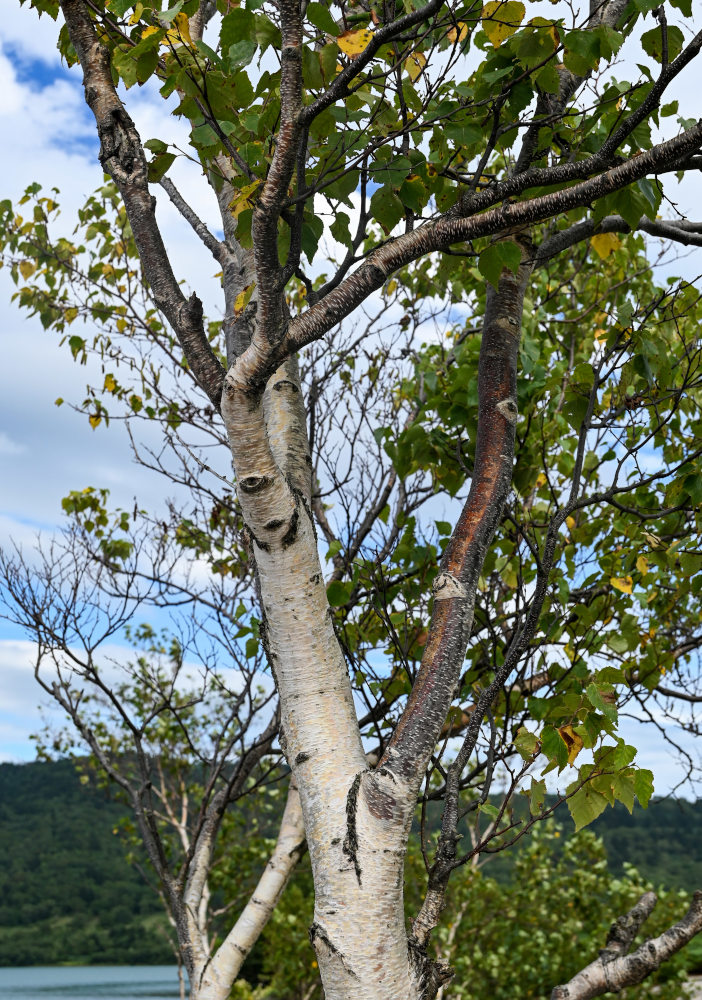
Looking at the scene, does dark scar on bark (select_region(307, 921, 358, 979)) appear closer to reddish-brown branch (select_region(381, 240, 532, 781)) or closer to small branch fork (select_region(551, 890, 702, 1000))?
reddish-brown branch (select_region(381, 240, 532, 781))

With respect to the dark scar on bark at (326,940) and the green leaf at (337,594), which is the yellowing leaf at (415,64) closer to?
the green leaf at (337,594)

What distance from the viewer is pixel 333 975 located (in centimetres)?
192

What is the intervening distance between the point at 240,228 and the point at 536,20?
37.3 inches

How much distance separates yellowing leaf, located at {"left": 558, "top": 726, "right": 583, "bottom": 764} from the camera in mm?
2176

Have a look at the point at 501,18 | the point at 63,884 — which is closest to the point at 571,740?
the point at 501,18

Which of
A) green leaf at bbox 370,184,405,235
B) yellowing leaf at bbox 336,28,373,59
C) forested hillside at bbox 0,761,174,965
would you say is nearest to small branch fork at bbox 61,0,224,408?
green leaf at bbox 370,184,405,235

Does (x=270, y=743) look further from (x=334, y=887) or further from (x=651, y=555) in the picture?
(x=334, y=887)

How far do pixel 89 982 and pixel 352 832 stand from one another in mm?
49100

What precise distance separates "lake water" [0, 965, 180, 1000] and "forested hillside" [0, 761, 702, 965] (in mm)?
635

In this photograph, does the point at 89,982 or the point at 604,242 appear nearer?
the point at 604,242

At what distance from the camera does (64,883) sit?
1550 inches

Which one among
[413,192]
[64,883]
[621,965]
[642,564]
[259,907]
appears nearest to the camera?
[413,192]

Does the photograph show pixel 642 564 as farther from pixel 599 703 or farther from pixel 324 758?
pixel 324 758

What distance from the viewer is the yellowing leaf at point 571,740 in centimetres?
218
